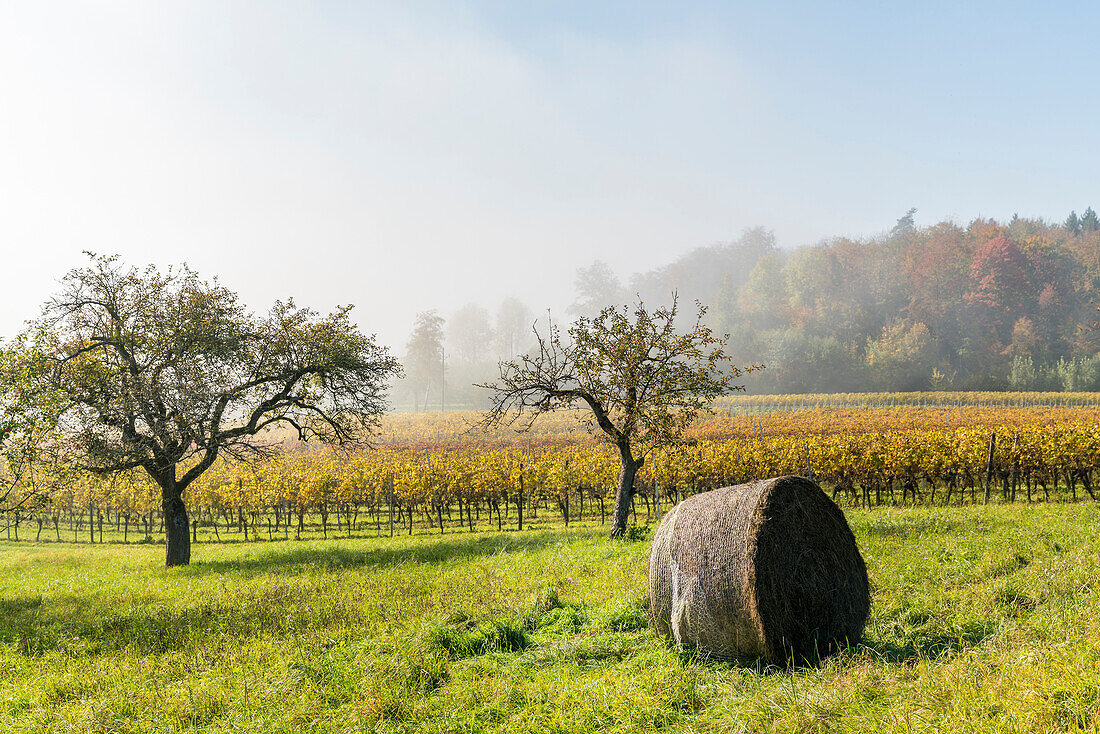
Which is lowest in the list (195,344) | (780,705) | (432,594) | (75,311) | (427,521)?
(427,521)

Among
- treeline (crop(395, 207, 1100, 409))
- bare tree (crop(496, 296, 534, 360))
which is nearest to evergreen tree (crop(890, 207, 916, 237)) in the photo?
treeline (crop(395, 207, 1100, 409))

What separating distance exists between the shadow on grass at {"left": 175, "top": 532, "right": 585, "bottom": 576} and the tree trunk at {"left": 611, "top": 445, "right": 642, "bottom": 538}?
1.48m

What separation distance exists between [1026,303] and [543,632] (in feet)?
333

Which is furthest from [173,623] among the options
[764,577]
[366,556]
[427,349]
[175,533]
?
[427,349]

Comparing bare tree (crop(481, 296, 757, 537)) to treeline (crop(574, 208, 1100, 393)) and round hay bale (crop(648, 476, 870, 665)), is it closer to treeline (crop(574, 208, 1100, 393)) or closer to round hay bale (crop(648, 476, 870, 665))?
round hay bale (crop(648, 476, 870, 665))

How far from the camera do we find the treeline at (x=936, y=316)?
76375 millimetres

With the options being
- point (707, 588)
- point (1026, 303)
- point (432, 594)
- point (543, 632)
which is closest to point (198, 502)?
point (432, 594)

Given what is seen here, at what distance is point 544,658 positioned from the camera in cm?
615

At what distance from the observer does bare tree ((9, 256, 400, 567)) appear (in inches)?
567

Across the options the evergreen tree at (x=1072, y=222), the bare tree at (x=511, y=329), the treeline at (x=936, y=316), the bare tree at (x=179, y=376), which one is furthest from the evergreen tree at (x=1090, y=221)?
the bare tree at (x=179, y=376)

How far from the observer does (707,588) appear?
5848 millimetres

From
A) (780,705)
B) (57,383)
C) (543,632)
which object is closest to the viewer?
(780,705)

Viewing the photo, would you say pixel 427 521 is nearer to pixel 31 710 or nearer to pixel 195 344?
pixel 195 344

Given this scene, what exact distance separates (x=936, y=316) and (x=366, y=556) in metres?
92.4
